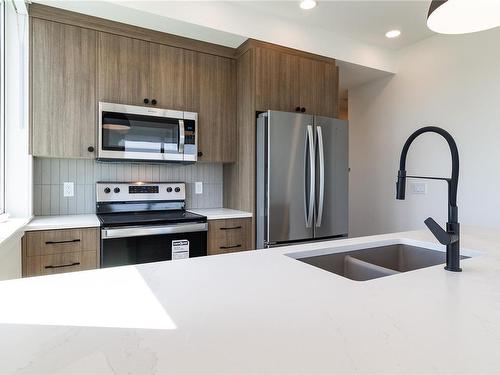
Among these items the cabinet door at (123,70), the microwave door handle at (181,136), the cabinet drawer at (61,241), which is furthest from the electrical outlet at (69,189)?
the microwave door handle at (181,136)

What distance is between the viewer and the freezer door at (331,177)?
2.66m

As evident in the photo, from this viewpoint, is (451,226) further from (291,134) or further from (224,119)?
(224,119)

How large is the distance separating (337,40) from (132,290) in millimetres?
2989

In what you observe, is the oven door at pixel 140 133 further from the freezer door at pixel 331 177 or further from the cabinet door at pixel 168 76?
the freezer door at pixel 331 177

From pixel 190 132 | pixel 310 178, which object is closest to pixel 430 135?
pixel 310 178

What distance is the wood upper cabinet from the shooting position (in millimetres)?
2631

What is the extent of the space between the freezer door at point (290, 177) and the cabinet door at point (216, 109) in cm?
52

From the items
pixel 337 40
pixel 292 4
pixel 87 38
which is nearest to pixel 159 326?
pixel 87 38

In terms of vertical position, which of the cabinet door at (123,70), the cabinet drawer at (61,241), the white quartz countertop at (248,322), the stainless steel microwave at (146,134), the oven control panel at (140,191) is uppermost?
the cabinet door at (123,70)

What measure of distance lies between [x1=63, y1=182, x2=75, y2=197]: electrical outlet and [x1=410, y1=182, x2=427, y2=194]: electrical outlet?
3.18 m

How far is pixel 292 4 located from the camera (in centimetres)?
246

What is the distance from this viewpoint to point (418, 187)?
10.2ft

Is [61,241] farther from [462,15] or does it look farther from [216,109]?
[462,15]

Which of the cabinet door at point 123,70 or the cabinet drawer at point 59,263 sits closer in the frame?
the cabinet drawer at point 59,263
